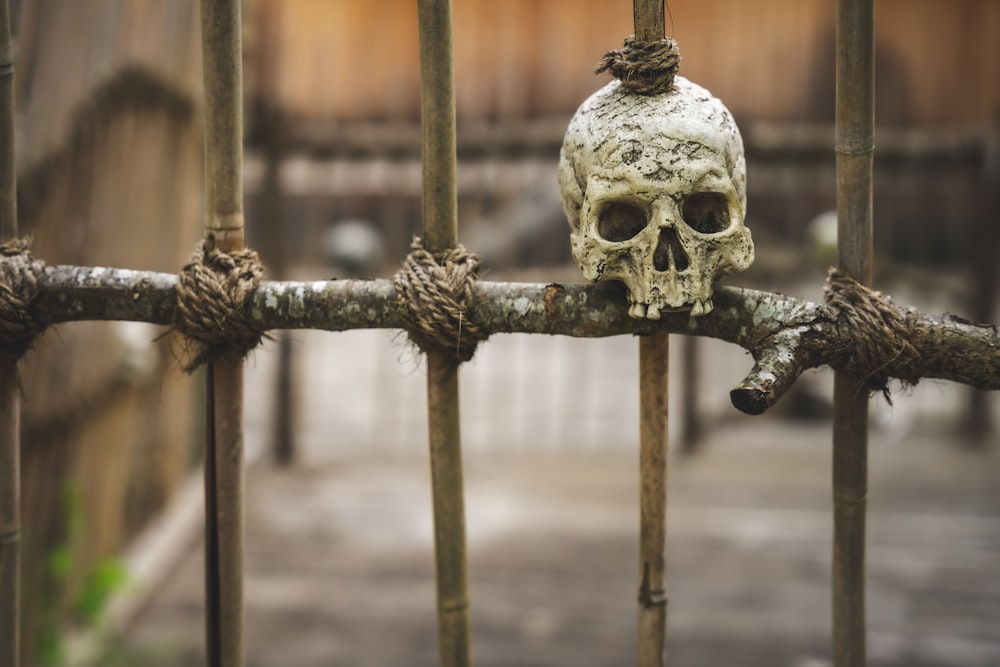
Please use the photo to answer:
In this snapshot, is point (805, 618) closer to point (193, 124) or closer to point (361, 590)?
point (361, 590)

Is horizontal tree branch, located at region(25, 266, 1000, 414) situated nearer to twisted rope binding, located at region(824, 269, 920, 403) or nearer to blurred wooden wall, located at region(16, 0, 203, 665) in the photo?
twisted rope binding, located at region(824, 269, 920, 403)

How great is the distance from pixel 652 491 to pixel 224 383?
0.53 metres

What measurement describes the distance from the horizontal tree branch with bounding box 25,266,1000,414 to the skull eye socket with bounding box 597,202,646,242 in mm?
64

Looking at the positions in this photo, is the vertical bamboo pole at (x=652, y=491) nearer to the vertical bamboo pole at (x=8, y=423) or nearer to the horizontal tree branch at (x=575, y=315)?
the horizontal tree branch at (x=575, y=315)

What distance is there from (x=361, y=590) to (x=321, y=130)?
1.58 metres

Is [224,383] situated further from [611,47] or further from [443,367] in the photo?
[611,47]

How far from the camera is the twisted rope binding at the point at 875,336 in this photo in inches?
44.8

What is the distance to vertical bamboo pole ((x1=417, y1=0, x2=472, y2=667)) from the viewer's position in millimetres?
1200

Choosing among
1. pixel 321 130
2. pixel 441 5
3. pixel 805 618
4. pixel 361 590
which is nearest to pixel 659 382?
pixel 441 5

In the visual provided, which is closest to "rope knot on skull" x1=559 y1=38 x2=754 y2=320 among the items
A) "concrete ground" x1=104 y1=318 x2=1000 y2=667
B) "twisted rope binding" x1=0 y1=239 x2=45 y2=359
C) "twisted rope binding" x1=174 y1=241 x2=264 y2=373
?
"twisted rope binding" x1=174 y1=241 x2=264 y2=373

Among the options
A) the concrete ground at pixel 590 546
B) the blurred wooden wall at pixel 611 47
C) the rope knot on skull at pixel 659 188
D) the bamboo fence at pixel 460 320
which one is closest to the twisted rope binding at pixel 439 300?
the bamboo fence at pixel 460 320

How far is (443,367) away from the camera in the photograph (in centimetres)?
125

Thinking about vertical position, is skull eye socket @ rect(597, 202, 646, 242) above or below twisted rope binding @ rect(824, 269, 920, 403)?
above

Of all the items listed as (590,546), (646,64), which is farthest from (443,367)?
(590,546)
